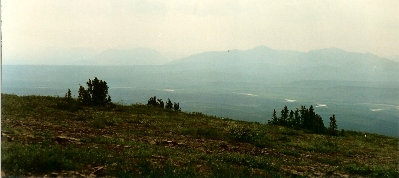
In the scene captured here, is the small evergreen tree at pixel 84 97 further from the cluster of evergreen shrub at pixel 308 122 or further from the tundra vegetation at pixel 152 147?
the cluster of evergreen shrub at pixel 308 122

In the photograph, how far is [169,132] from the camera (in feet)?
71.2

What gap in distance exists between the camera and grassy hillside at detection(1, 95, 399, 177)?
12078 millimetres

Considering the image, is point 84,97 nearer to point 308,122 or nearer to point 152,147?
point 152,147

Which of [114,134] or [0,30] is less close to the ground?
[0,30]

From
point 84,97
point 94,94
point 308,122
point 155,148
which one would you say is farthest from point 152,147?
point 308,122

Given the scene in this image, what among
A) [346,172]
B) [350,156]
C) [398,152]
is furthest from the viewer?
[398,152]

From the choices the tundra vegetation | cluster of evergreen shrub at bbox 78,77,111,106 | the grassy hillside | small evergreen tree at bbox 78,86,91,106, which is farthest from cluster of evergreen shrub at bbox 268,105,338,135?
small evergreen tree at bbox 78,86,91,106

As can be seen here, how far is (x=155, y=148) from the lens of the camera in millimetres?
15891

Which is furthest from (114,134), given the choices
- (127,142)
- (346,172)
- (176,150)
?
(346,172)

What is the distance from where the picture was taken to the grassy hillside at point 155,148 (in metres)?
12.1

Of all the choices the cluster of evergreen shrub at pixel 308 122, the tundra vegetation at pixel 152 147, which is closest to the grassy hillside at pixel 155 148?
the tundra vegetation at pixel 152 147

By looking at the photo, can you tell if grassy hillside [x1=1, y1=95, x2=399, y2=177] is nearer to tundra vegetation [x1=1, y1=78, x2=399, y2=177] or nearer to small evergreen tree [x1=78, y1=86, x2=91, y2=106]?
tundra vegetation [x1=1, y1=78, x2=399, y2=177]

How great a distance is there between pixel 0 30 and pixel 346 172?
12750 millimetres

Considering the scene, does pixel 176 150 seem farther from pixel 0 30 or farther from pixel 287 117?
pixel 287 117
